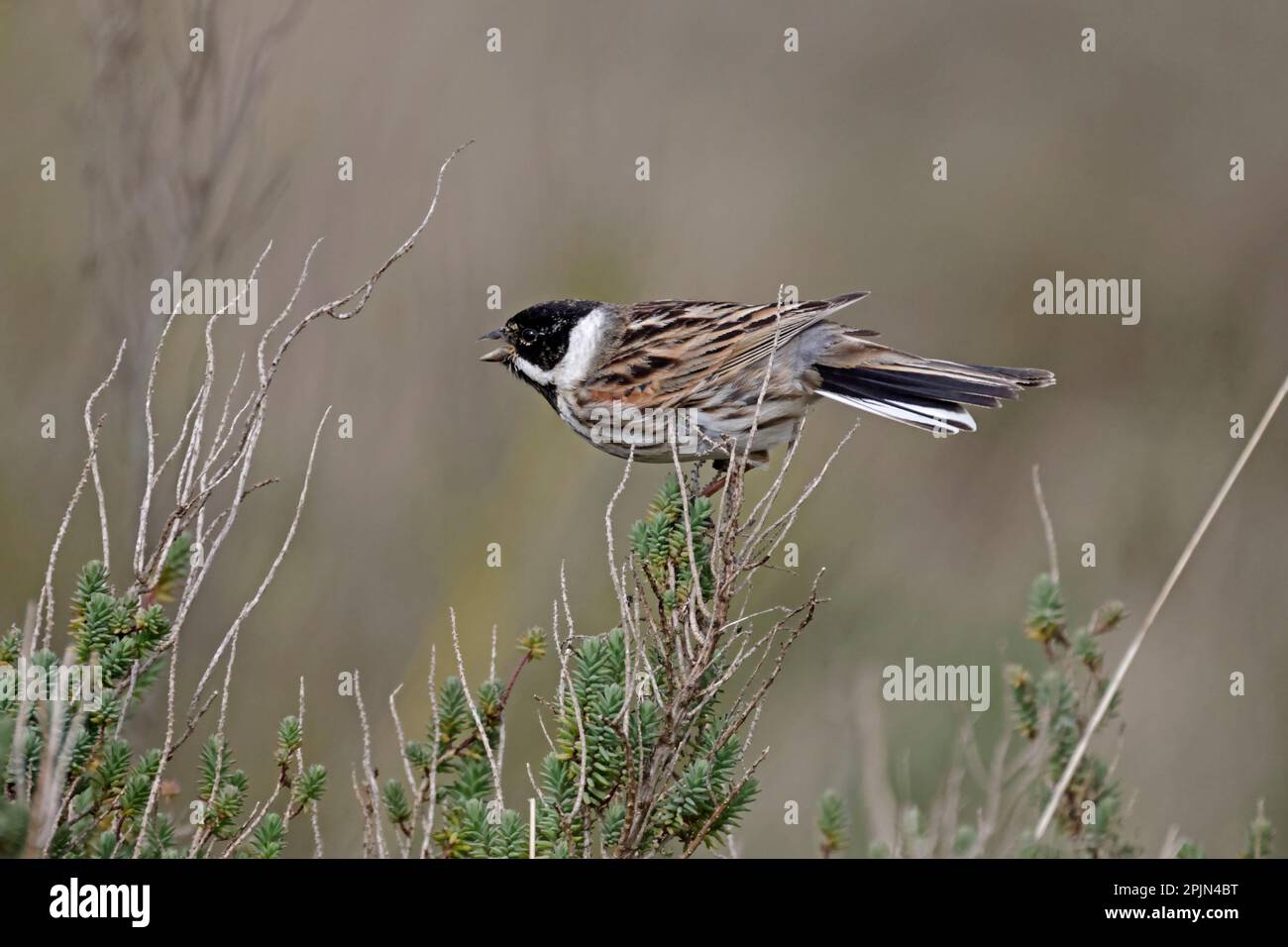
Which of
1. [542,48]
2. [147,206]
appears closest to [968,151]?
[542,48]

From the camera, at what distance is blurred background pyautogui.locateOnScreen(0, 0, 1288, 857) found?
683 centimetres

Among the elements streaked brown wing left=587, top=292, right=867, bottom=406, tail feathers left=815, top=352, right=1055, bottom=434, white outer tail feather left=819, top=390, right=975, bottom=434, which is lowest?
white outer tail feather left=819, top=390, right=975, bottom=434

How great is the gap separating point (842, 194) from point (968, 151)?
99 centimetres

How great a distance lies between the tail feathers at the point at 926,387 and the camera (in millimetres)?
5801

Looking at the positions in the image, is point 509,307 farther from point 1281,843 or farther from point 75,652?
point 1281,843

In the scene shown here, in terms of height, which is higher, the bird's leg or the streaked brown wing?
the streaked brown wing

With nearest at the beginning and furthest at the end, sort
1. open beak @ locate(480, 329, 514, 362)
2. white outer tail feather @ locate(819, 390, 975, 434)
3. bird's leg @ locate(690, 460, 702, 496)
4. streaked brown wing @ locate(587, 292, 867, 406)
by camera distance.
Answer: bird's leg @ locate(690, 460, 702, 496)
white outer tail feather @ locate(819, 390, 975, 434)
streaked brown wing @ locate(587, 292, 867, 406)
open beak @ locate(480, 329, 514, 362)

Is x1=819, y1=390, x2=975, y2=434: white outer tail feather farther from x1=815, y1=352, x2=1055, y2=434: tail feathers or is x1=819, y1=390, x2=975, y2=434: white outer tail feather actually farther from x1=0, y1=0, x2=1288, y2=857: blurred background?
x1=0, y1=0, x2=1288, y2=857: blurred background

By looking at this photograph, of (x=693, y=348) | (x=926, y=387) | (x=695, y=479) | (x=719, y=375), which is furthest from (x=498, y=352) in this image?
(x=926, y=387)

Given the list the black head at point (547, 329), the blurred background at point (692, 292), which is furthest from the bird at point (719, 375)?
the blurred background at point (692, 292)

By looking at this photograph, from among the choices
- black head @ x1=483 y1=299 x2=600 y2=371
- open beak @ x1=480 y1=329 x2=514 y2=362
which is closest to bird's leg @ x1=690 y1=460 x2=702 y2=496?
black head @ x1=483 y1=299 x2=600 y2=371

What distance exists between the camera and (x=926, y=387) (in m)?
5.94

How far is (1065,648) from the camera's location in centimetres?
444

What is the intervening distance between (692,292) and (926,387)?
2620mm
